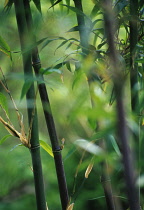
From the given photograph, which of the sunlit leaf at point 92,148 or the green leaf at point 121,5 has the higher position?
the green leaf at point 121,5

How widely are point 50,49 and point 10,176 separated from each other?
58 centimetres

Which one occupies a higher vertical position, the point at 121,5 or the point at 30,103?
the point at 121,5

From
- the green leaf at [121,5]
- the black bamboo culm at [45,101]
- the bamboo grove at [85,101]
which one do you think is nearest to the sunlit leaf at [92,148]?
the bamboo grove at [85,101]

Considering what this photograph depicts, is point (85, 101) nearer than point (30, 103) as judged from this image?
Yes

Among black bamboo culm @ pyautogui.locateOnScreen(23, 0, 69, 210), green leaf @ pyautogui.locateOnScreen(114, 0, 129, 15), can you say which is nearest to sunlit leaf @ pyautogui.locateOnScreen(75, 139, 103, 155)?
black bamboo culm @ pyautogui.locateOnScreen(23, 0, 69, 210)

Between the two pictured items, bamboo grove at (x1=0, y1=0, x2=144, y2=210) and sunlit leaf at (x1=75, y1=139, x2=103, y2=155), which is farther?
sunlit leaf at (x1=75, y1=139, x2=103, y2=155)

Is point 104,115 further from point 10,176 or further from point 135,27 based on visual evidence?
point 10,176

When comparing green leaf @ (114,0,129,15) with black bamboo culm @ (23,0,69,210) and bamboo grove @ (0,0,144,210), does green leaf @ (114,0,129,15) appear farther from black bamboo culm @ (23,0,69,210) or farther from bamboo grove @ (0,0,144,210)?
black bamboo culm @ (23,0,69,210)

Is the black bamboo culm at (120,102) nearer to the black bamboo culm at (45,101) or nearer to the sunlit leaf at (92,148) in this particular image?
the sunlit leaf at (92,148)

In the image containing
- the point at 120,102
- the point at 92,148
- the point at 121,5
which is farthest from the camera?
the point at 121,5

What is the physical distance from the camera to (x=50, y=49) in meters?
1.63

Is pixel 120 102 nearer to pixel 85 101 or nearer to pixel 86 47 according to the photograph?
pixel 85 101

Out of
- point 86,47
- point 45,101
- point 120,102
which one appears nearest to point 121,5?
point 86,47

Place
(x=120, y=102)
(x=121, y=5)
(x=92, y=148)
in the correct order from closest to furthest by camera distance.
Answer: (x=120, y=102), (x=92, y=148), (x=121, y=5)
